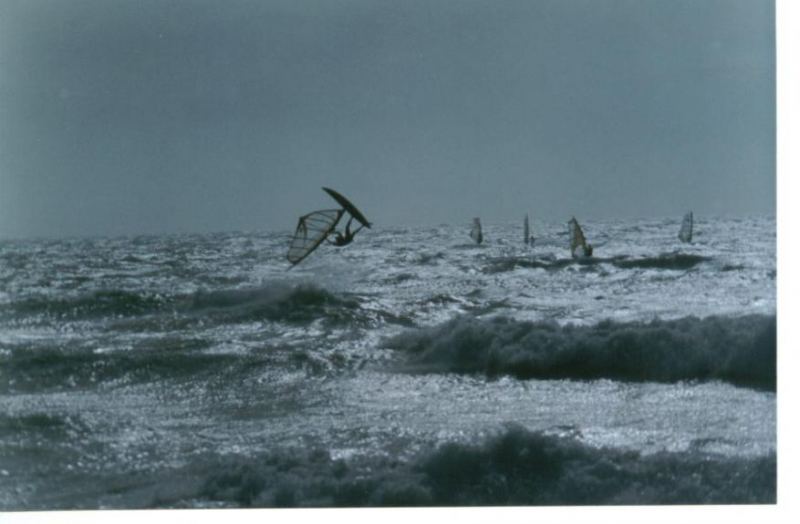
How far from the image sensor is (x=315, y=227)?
3.75m

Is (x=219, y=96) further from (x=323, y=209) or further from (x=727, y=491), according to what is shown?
(x=727, y=491)

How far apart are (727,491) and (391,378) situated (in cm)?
132

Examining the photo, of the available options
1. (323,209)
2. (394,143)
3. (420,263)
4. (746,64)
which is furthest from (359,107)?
(746,64)

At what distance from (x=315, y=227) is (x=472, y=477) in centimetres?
113

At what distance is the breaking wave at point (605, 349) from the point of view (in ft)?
12.2

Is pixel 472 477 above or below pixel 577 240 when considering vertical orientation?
below

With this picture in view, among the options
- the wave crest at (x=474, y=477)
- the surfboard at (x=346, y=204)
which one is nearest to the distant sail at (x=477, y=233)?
the surfboard at (x=346, y=204)

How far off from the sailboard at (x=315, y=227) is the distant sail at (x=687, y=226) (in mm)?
1297

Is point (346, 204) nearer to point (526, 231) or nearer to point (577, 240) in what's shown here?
point (526, 231)

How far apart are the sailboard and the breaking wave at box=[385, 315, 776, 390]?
487mm

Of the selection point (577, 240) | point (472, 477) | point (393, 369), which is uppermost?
point (577, 240)

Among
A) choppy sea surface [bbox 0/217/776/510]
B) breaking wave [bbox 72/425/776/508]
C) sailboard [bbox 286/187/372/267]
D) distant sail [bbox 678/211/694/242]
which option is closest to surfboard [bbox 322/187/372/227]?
sailboard [bbox 286/187/372/267]

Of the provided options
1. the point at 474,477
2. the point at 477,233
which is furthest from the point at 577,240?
the point at 474,477

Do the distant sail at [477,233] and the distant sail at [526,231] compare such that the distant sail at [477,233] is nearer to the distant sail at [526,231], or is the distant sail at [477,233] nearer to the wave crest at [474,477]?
the distant sail at [526,231]
